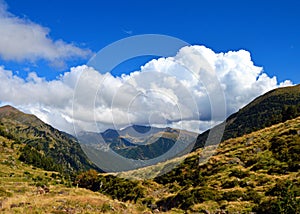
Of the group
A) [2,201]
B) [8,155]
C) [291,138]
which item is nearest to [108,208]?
[2,201]

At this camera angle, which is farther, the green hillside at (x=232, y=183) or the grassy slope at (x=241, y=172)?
the grassy slope at (x=241, y=172)

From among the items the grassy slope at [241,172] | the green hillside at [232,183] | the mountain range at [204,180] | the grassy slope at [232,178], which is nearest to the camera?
the mountain range at [204,180]

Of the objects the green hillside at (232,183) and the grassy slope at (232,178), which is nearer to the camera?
the green hillside at (232,183)

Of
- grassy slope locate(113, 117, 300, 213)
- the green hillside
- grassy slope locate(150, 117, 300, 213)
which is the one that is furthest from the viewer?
grassy slope locate(150, 117, 300, 213)

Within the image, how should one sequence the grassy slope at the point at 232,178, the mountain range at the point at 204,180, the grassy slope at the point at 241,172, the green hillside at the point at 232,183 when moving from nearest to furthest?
the mountain range at the point at 204,180 < the green hillside at the point at 232,183 < the grassy slope at the point at 232,178 < the grassy slope at the point at 241,172

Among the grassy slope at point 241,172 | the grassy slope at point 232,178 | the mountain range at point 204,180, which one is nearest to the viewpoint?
the mountain range at point 204,180

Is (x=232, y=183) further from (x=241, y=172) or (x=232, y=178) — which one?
(x=241, y=172)

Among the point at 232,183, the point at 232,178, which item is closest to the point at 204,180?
the point at 232,178

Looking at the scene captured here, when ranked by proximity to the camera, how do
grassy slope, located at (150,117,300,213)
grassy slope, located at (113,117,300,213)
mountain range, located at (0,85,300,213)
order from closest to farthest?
mountain range, located at (0,85,300,213) < grassy slope, located at (113,117,300,213) < grassy slope, located at (150,117,300,213)

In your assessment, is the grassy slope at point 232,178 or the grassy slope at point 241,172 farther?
the grassy slope at point 241,172

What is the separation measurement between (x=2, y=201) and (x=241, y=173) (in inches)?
1424

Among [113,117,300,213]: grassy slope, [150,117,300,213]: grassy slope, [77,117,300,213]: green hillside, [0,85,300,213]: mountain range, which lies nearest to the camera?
[0,85,300,213]: mountain range

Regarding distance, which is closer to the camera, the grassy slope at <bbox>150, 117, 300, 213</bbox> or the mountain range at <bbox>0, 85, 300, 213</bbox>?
the mountain range at <bbox>0, 85, 300, 213</bbox>

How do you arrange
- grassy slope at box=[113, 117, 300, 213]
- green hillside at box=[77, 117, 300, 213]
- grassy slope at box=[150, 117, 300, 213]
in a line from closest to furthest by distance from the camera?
green hillside at box=[77, 117, 300, 213]
grassy slope at box=[113, 117, 300, 213]
grassy slope at box=[150, 117, 300, 213]
